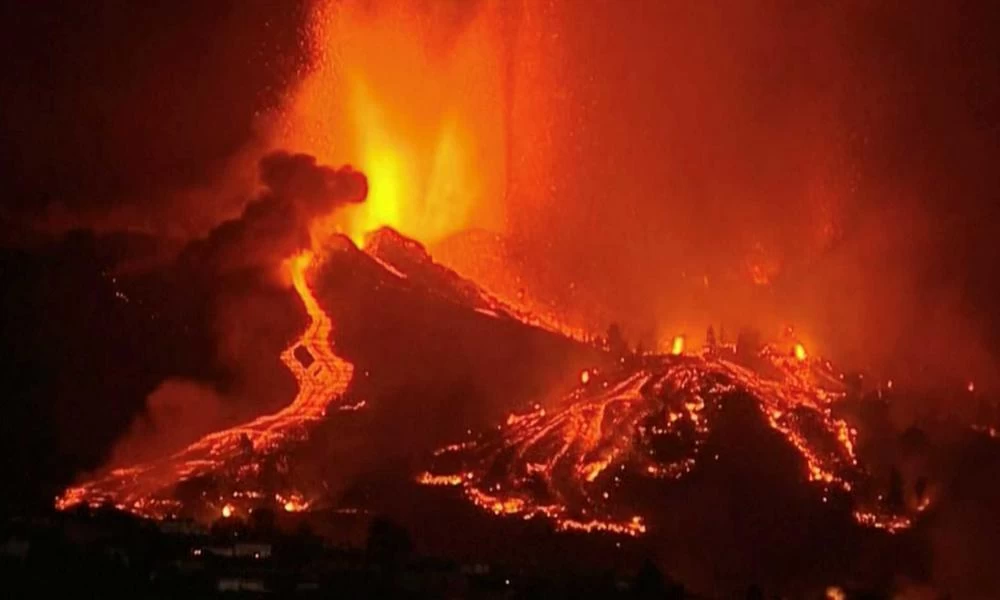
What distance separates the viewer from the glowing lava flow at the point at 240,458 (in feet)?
144

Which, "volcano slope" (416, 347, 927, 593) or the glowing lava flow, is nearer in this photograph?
the glowing lava flow

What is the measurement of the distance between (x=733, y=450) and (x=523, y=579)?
14.5 metres

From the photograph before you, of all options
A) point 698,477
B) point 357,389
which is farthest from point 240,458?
point 698,477

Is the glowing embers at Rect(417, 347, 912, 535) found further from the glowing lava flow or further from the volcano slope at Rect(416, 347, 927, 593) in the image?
the glowing lava flow

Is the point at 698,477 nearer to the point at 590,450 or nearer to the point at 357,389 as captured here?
the point at 590,450

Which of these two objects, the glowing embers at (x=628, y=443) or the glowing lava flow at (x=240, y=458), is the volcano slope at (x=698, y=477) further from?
the glowing lava flow at (x=240, y=458)

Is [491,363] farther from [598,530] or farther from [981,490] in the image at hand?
[981,490]

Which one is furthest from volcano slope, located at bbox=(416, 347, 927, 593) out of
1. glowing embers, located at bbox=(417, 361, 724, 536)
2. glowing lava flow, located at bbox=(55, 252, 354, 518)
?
glowing lava flow, located at bbox=(55, 252, 354, 518)

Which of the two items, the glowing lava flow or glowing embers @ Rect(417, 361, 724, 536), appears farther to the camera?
glowing embers @ Rect(417, 361, 724, 536)

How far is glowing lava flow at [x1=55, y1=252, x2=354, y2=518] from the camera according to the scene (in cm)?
4394

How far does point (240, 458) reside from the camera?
46250 mm

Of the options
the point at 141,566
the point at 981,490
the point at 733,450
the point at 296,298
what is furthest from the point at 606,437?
the point at 141,566

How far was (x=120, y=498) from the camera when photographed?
43.7 metres

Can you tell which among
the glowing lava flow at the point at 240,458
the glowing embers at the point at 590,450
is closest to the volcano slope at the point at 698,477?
the glowing embers at the point at 590,450
